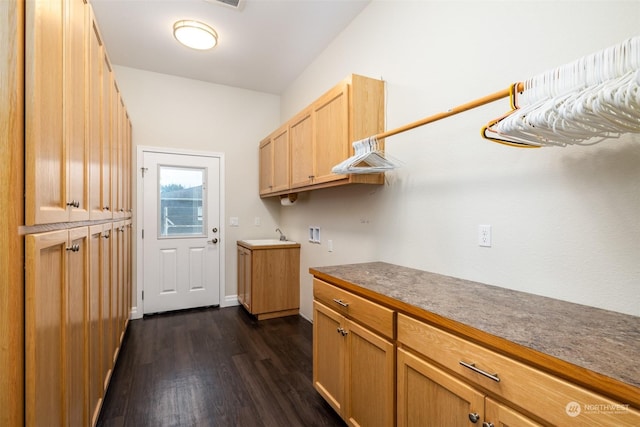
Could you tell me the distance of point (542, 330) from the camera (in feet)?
3.15

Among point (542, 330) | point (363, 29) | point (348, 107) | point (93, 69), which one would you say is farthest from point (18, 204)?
point (363, 29)

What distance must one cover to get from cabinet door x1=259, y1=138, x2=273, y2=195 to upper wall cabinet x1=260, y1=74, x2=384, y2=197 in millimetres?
831

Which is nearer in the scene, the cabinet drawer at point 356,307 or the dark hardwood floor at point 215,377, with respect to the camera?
the cabinet drawer at point 356,307

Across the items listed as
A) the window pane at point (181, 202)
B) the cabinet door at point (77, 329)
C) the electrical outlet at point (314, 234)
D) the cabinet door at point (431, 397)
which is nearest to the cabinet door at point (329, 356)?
the cabinet door at point (431, 397)

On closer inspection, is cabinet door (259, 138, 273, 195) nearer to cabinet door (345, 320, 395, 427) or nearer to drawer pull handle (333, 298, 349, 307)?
drawer pull handle (333, 298, 349, 307)

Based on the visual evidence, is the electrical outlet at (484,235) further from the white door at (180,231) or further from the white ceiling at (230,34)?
the white door at (180,231)

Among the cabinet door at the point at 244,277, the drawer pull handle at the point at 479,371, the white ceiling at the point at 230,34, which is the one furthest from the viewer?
the cabinet door at the point at 244,277

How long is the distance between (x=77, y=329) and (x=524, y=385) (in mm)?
1708

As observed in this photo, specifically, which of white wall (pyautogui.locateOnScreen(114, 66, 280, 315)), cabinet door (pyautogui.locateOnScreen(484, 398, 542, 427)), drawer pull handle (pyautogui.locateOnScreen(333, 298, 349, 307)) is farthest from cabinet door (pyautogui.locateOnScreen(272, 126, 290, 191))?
cabinet door (pyautogui.locateOnScreen(484, 398, 542, 427))

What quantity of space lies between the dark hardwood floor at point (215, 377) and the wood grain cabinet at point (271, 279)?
0.20 meters

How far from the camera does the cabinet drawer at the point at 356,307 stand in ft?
4.58

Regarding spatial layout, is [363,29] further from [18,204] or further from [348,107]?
[18,204]

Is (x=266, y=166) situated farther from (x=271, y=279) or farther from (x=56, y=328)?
(x=56, y=328)

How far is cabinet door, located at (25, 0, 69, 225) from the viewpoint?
850mm
